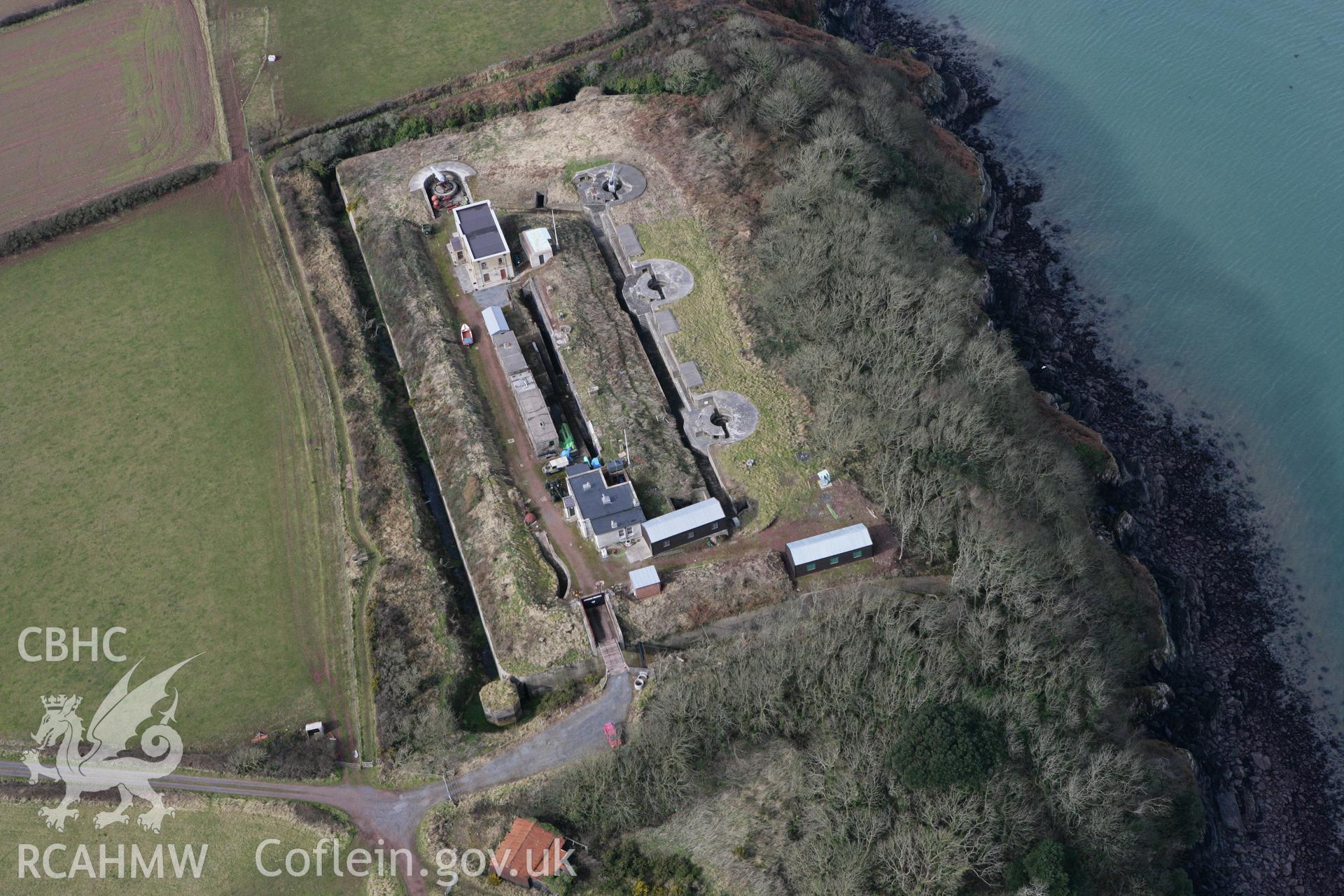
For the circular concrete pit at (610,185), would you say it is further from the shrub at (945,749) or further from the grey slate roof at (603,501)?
the shrub at (945,749)

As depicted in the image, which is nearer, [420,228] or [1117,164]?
[420,228]

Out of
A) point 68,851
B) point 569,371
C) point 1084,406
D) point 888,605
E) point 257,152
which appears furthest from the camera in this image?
point 257,152

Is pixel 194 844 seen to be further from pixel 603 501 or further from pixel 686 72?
pixel 686 72

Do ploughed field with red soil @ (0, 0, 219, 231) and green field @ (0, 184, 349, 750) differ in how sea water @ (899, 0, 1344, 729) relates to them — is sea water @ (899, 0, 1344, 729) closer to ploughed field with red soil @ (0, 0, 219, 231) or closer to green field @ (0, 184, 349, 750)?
green field @ (0, 184, 349, 750)

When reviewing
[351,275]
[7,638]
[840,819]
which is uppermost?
[351,275]

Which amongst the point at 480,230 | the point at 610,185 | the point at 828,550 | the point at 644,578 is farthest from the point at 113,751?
the point at 610,185

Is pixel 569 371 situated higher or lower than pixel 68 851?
higher

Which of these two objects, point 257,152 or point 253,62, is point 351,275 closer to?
point 257,152

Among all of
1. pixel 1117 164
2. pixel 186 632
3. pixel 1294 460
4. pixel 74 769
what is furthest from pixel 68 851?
pixel 1117 164
